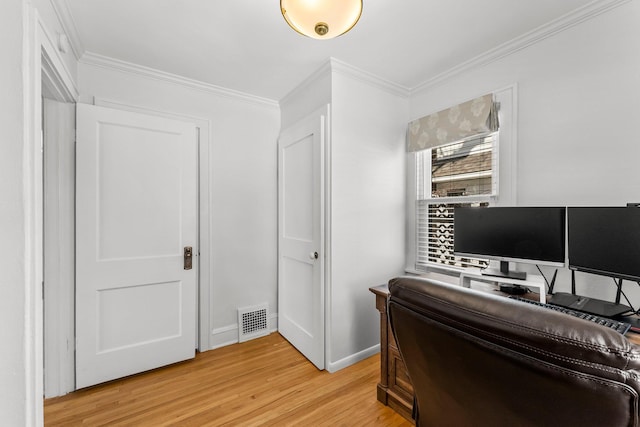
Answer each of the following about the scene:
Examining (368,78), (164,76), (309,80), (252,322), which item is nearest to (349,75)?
(368,78)

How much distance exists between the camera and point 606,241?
133 cm

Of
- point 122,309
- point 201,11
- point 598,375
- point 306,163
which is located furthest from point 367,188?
point 122,309

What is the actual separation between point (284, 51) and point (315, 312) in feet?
6.70

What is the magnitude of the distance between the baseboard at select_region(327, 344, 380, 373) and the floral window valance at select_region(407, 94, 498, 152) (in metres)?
1.86

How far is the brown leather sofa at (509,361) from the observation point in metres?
0.46

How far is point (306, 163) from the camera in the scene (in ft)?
7.97

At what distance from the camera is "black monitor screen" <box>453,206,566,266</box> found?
156 cm

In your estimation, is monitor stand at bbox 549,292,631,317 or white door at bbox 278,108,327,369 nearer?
monitor stand at bbox 549,292,631,317

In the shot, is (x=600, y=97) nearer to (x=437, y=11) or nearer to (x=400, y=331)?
(x=437, y=11)

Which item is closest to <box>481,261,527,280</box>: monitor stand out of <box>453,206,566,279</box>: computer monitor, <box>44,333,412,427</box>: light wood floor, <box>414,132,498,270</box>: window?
<box>453,206,566,279</box>: computer monitor

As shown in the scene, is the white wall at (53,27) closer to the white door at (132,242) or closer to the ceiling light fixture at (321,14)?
the white door at (132,242)

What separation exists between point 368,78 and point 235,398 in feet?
8.75

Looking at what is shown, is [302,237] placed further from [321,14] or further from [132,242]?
[321,14]

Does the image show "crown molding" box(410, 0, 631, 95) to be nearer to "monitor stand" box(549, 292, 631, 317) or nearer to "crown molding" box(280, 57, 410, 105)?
"crown molding" box(280, 57, 410, 105)
